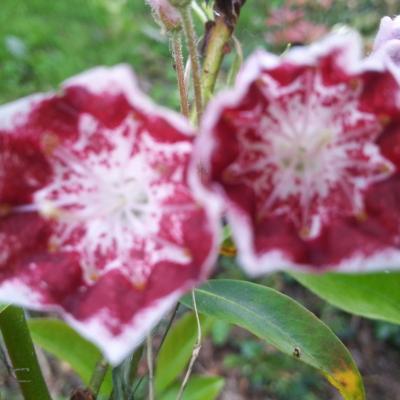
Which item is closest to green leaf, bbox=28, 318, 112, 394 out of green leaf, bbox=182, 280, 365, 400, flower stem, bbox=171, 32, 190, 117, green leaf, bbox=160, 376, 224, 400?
green leaf, bbox=160, 376, 224, 400

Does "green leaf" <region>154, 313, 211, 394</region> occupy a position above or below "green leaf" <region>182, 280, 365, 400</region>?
below

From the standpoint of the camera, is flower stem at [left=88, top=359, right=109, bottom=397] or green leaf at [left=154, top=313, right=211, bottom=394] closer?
flower stem at [left=88, top=359, right=109, bottom=397]

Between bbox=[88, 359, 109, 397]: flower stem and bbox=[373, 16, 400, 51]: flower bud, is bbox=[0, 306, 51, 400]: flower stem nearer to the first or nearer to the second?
bbox=[88, 359, 109, 397]: flower stem

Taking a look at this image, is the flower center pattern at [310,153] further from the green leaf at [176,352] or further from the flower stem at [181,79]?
the green leaf at [176,352]

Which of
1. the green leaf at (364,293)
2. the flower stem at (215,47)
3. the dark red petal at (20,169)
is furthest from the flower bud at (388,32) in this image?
the dark red petal at (20,169)

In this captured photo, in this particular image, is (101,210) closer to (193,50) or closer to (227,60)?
(193,50)

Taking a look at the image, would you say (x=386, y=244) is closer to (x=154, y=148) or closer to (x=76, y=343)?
(x=154, y=148)
